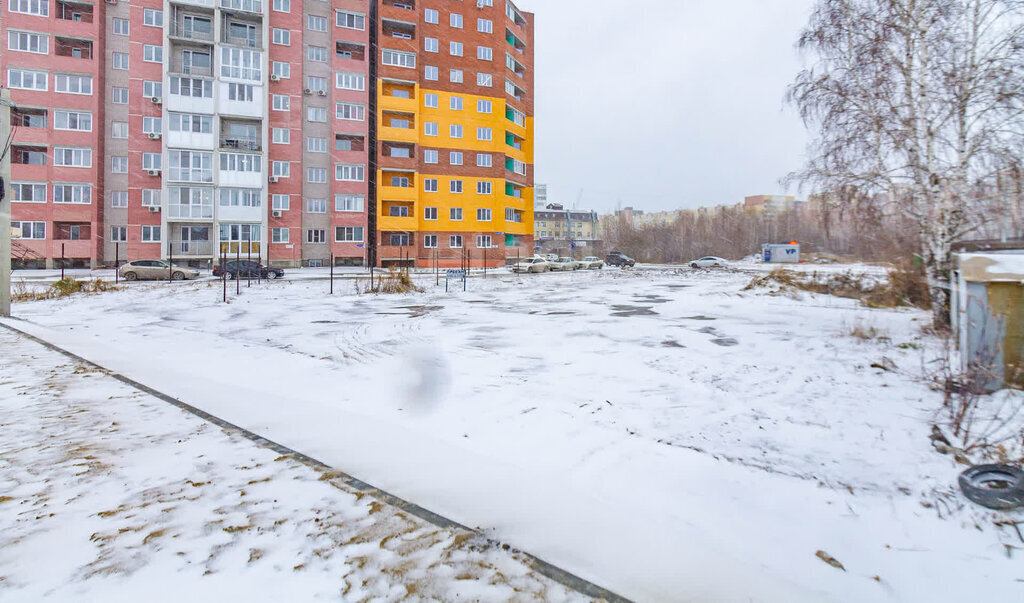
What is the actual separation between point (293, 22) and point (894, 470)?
53.0m

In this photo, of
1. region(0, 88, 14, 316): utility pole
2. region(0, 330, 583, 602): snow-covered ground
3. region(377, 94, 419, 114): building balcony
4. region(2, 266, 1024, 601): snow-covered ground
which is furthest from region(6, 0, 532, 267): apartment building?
region(0, 330, 583, 602): snow-covered ground

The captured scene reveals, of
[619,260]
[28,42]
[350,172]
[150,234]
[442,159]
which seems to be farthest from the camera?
[619,260]

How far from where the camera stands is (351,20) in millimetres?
47562

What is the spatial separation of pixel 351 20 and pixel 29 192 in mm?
28489

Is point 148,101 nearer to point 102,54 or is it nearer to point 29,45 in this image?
point 102,54

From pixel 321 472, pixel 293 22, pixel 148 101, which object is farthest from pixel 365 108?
pixel 321 472

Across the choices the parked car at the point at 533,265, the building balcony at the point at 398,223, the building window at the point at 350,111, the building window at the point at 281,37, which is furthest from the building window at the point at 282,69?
the parked car at the point at 533,265

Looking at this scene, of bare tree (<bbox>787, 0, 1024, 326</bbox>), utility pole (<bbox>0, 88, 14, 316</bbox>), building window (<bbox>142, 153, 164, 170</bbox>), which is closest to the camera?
bare tree (<bbox>787, 0, 1024, 326</bbox>)

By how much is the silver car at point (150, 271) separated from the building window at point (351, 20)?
26835mm

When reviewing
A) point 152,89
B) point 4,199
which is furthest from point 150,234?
point 4,199

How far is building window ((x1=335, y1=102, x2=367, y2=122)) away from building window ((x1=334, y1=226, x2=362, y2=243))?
942cm

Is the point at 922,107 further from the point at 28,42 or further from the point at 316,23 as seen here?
the point at 28,42

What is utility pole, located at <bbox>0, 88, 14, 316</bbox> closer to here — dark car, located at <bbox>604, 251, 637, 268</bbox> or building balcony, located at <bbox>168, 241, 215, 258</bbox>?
building balcony, located at <bbox>168, 241, 215, 258</bbox>

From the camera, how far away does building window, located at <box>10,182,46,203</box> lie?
1598 inches
